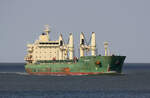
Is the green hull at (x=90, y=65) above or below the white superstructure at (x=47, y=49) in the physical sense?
below

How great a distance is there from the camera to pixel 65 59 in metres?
121

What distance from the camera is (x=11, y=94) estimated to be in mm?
62500

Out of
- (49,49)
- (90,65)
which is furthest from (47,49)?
(90,65)

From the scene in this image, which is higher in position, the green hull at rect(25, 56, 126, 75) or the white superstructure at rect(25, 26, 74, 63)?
the white superstructure at rect(25, 26, 74, 63)

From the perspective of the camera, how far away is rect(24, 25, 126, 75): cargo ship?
100438mm

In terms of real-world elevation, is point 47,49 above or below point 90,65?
above

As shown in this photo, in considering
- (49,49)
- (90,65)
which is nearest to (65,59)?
(49,49)

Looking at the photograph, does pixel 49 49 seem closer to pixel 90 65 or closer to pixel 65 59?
pixel 65 59

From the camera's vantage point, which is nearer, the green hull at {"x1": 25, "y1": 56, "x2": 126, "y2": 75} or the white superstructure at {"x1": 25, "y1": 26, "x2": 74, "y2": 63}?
the green hull at {"x1": 25, "y1": 56, "x2": 126, "y2": 75}

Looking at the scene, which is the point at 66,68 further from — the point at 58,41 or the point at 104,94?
the point at 104,94

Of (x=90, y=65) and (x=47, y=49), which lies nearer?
(x=90, y=65)

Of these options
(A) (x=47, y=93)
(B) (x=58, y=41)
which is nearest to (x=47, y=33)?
(B) (x=58, y=41)

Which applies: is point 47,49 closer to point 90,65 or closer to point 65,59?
point 65,59

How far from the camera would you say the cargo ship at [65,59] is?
100 meters
